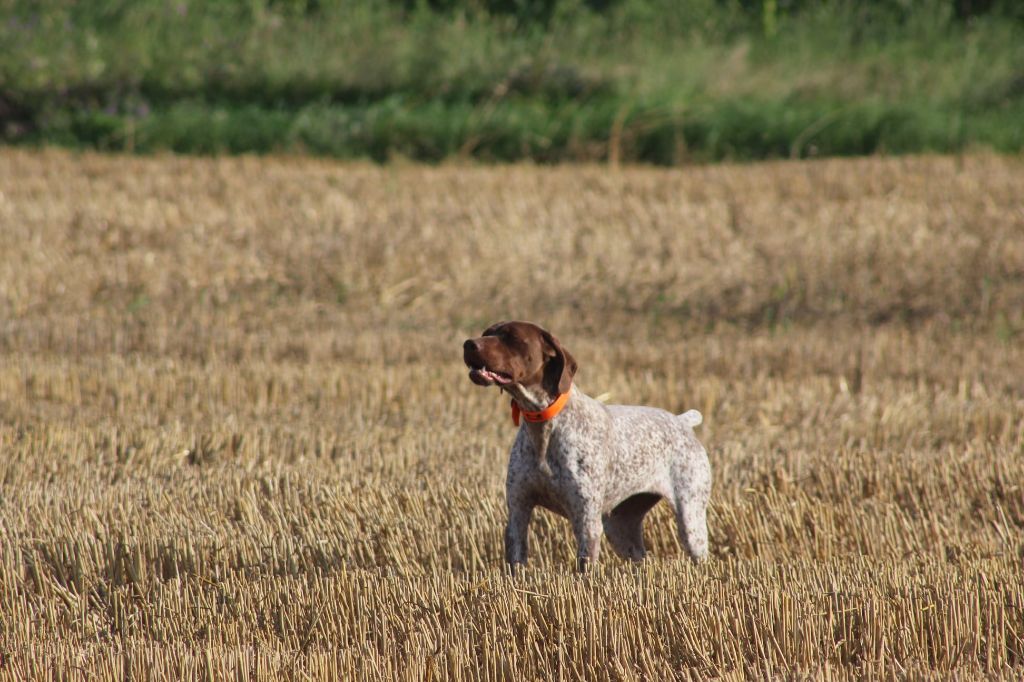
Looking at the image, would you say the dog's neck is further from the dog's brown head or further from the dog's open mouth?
the dog's open mouth

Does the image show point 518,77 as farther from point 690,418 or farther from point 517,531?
point 517,531

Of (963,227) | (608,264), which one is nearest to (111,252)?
(608,264)

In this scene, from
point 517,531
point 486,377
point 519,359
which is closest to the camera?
point 486,377

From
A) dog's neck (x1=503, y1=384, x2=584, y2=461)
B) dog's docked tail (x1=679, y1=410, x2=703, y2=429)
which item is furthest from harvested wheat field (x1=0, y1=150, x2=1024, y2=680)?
dog's docked tail (x1=679, y1=410, x2=703, y2=429)

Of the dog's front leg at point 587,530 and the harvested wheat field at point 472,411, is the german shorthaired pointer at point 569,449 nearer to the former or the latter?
the dog's front leg at point 587,530

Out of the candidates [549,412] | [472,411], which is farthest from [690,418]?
[472,411]

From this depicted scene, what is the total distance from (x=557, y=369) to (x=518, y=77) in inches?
539

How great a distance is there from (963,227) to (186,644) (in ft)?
36.7

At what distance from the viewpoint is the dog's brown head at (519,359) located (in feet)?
15.0

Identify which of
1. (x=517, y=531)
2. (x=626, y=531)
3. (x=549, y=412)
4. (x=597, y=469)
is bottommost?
(x=626, y=531)

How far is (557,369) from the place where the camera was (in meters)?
4.86

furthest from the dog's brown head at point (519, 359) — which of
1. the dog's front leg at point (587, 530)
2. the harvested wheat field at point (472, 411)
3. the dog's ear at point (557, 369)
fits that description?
the harvested wheat field at point (472, 411)

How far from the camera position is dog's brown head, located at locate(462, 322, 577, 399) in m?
4.56

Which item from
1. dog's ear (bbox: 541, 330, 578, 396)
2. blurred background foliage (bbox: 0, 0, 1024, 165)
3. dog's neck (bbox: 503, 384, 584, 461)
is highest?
blurred background foliage (bbox: 0, 0, 1024, 165)
